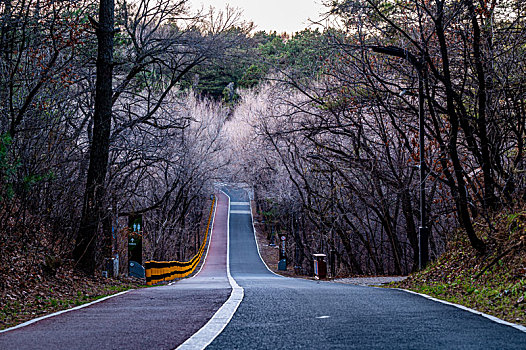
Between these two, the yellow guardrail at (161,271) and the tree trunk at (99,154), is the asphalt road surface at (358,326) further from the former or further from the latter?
the yellow guardrail at (161,271)

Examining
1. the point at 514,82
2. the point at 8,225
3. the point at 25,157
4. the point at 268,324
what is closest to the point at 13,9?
the point at 25,157

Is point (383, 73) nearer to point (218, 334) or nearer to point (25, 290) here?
point (25, 290)

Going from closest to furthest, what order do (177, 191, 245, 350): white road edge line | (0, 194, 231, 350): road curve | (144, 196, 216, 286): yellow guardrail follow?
(177, 191, 245, 350): white road edge line
(0, 194, 231, 350): road curve
(144, 196, 216, 286): yellow guardrail

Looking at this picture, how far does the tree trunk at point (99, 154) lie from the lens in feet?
57.0

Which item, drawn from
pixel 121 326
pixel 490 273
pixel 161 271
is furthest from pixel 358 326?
pixel 161 271

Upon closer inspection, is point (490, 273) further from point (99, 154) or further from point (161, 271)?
point (161, 271)

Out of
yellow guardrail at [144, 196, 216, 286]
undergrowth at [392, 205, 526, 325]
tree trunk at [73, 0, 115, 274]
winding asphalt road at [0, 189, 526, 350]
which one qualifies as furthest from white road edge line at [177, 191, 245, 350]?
yellow guardrail at [144, 196, 216, 286]

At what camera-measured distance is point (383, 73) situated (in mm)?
24391

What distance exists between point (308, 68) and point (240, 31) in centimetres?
442

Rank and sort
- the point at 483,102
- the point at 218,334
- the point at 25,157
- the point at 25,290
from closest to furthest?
the point at 218,334 < the point at 25,290 < the point at 25,157 < the point at 483,102

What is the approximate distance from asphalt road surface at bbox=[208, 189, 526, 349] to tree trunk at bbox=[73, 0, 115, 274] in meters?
7.93

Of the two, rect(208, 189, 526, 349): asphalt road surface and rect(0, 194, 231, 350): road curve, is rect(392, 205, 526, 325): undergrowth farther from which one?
rect(0, 194, 231, 350): road curve

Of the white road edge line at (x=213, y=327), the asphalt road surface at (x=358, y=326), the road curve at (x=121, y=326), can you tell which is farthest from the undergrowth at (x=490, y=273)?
the road curve at (x=121, y=326)

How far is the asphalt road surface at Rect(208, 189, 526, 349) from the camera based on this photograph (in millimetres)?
5848
